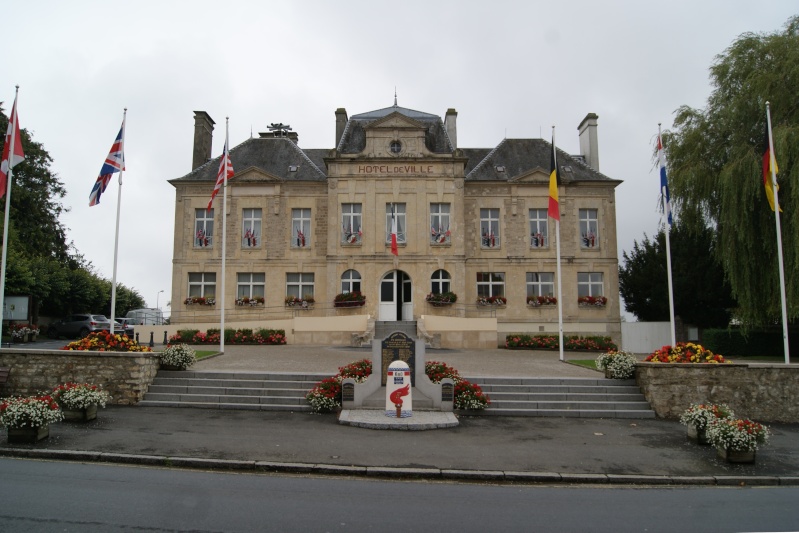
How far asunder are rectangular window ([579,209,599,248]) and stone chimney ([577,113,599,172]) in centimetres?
297

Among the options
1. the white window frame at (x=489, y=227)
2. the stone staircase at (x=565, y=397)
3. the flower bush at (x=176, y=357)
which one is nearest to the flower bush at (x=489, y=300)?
the white window frame at (x=489, y=227)

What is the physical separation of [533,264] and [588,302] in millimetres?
3465

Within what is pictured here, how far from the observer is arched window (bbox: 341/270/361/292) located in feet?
99.7

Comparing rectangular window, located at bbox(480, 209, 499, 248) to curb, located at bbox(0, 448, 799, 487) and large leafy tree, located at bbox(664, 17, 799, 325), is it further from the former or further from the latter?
curb, located at bbox(0, 448, 799, 487)

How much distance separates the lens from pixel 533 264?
1243 inches

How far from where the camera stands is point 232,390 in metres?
14.7

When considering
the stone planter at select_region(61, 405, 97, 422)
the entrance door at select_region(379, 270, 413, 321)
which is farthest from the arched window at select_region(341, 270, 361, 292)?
the stone planter at select_region(61, 405, 97, 422)

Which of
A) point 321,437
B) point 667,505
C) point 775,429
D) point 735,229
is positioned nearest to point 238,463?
point 321,437

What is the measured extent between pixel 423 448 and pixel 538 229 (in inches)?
918

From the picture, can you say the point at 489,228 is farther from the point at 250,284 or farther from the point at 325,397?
the point at 325,397

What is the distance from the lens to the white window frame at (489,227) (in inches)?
1251

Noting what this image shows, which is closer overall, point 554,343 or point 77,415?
point 77,415

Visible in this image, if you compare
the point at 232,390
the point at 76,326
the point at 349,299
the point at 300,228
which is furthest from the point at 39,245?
the point at 232,390

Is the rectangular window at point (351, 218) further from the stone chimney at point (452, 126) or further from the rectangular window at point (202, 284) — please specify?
the rectangular window at point (202, 284)
